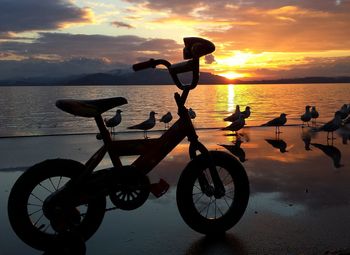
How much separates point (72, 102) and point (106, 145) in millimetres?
627

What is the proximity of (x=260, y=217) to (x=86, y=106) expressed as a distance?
120 inches

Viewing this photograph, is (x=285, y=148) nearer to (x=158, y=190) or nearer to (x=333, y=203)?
(x=333, y=203)

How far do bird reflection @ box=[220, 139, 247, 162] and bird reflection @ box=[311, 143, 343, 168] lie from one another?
2.29 metres

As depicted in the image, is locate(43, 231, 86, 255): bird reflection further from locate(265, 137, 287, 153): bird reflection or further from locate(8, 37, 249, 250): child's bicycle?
locate(265, 137, 287, 153): bird reflection

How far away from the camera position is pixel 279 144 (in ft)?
46.8


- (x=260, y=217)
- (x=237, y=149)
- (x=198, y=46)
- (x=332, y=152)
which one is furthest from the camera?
(x=237, y=149)

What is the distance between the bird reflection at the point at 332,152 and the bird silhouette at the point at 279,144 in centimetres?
102

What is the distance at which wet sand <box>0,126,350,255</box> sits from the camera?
16.4ft

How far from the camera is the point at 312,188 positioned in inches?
312

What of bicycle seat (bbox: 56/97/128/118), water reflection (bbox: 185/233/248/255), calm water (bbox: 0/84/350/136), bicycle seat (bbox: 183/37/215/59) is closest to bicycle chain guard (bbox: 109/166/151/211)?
bicycle seat (bbox: 56/97/128/118)

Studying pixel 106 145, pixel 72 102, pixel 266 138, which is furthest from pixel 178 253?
pixel 266 138

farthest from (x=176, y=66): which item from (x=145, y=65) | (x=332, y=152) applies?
(x=332, y=152)

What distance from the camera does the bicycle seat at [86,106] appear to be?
4572 mm

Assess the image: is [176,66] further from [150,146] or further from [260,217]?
[260,217]
